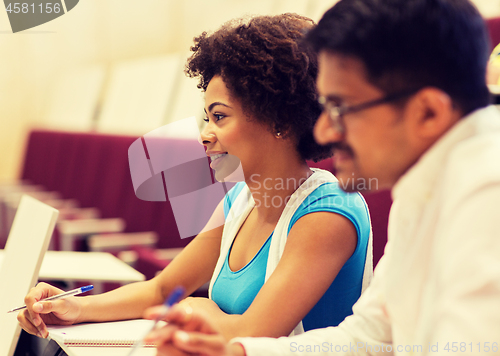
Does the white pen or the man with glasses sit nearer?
the man with glasses

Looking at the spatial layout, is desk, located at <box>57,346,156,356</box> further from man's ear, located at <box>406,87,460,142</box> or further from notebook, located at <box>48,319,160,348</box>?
man's ear, located at <box>406,87,460,142</box>

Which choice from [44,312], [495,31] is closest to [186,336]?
[44,312]

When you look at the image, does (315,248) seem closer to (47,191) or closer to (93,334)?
(93,334)

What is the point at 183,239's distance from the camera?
8.58ft

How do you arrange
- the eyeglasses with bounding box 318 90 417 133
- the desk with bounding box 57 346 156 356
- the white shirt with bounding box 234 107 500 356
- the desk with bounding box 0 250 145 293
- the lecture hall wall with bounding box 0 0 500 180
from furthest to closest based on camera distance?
the lecture hall wall with bounding box 0 0 500 180 → the desk with bounding box 0 250 145 293 → the desk with bounding box 57 346 156 356 → the eyeglasses with bounding box 318 90 417 133 → the white shirt with bounding box 234 107 500 356

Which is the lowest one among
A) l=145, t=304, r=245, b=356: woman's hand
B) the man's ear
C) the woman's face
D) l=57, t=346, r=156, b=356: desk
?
A: l=57, t=346, r=156, b=356: desk

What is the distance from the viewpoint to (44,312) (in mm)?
1056

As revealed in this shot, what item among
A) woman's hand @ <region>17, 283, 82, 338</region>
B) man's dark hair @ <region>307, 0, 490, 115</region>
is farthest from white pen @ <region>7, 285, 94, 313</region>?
man's dark hair @ <region>307, 0, 490, 115</region>

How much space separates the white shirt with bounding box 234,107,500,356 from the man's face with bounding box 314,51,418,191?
1.1 inches

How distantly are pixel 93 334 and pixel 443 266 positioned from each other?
76cm

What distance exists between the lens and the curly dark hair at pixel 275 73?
3.63 ft

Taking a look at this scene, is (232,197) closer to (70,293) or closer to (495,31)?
(70,293)

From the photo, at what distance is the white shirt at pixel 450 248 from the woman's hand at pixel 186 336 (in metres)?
0.13

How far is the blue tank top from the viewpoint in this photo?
101cm
